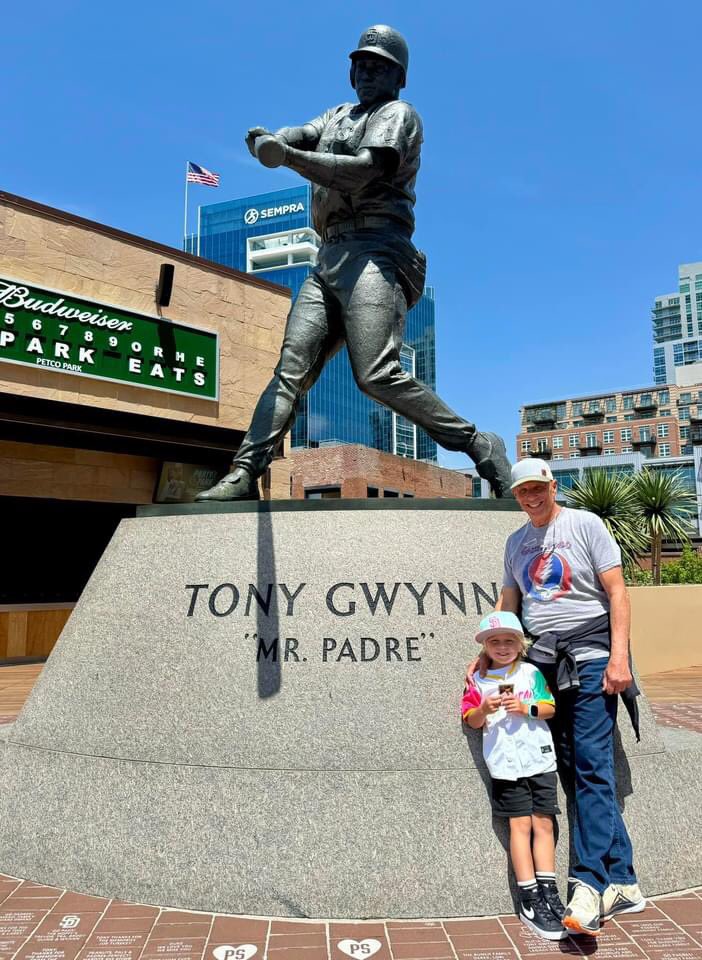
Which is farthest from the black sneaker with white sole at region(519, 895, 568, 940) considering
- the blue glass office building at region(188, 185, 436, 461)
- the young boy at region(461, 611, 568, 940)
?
the blue glass office building at region(188, 185, 436, 461)

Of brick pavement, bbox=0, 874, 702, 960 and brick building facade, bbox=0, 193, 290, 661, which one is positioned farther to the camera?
brick building facade, bbox=0, 193, 290, 661

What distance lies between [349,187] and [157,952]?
3.68m

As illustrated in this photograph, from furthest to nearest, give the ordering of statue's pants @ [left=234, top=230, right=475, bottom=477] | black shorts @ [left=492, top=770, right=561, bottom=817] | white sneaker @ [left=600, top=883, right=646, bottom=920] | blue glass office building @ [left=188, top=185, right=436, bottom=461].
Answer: blue glass office building @ [left=188, top=185, right=436, bottom=461] < statue's pants @ [left=234, top=230, right=475, bottom=477] < black shorts @ [left=492, top=770, right=561, bottom=817] < white sneaker @ [left=600, top=883, right=646, bottom=920]

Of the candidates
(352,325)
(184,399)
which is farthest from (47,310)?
(352,325)

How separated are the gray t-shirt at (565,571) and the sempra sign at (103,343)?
35.2 feet

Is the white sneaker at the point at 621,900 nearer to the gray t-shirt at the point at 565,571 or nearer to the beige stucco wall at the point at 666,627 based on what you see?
the gray t-shirt at the point at 565,571

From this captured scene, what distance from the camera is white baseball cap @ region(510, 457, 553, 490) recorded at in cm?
316

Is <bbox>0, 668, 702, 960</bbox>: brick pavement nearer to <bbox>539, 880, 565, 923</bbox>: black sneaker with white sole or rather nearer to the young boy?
<bbox>539, 880, 565, 923</bbox>: black sneaker with white sole

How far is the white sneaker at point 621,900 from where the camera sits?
2.90 meters

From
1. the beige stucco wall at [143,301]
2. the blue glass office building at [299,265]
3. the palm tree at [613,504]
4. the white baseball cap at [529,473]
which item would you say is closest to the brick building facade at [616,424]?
the blue glass office building at [299,265]

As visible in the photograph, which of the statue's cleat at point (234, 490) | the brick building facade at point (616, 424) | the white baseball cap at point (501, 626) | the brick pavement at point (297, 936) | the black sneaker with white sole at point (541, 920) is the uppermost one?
the brick building facade at point (616, 424)

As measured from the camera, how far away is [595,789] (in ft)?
9.53

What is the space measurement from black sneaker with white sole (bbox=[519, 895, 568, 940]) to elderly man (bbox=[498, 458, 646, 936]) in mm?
44

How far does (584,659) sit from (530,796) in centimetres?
57
